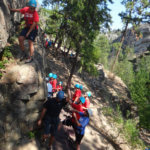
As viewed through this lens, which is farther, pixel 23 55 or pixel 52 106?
pixel 23 55

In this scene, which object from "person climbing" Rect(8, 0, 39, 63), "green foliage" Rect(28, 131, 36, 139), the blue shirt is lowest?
"green foliage" Rect(28, 131, 36, 139)

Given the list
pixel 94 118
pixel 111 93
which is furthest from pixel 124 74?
pixel 94 118

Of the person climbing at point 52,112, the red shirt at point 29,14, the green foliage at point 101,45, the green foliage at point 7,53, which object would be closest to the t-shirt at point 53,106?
the person climbing at point 52,112

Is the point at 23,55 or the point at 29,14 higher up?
the point at 29,14

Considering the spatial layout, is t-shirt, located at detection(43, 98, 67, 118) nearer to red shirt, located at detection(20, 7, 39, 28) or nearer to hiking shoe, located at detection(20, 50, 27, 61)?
hiking shoe, located at detection(20, 50, 27, 61)

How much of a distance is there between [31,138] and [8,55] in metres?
3.05

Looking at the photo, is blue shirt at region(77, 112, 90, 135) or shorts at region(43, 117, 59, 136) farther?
blue shirt at region(77, 112, 90, 135)

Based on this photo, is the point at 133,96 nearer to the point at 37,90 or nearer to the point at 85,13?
the point at 85,13

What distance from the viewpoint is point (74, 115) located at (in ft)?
15.3

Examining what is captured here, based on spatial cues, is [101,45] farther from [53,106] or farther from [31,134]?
[31,134]

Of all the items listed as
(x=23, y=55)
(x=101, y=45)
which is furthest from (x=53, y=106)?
(x=101, y=45)

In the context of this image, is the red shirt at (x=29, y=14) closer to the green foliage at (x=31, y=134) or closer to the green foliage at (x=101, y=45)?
the green foliage at (x=31, y=134)

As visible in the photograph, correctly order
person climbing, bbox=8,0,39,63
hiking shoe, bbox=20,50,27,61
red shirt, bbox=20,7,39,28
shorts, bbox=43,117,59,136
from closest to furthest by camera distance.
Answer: shorts, bbox=43,117,59,136, person climbing, bbox=8,0,39,63, red shirt, bbox=20,7,39,28, hiking shoe, bbox=20,50,27,61

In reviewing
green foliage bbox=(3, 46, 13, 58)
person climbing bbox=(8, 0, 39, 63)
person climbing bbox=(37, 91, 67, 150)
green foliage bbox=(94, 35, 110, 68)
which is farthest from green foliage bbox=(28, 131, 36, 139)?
green foliage bbox=(94, 35, 110, 68)
